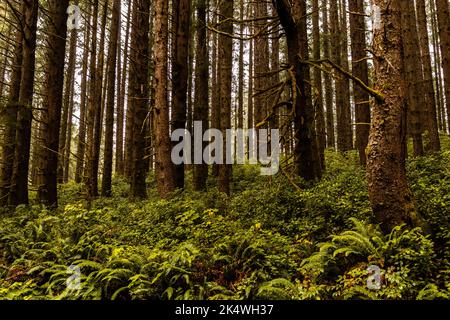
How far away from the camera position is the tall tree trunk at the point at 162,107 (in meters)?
9.88

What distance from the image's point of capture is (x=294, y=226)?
665 cm

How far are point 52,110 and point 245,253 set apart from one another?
8406 millimetres

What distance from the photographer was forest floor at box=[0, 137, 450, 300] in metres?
4.48

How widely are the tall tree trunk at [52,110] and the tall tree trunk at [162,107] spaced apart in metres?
3.35

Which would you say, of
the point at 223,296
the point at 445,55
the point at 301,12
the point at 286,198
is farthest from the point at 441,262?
the point at 445,55

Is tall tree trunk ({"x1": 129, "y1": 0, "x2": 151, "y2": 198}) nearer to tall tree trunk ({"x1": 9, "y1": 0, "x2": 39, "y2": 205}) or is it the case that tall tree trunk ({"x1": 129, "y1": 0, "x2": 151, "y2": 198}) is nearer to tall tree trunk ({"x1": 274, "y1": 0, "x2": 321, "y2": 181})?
tall tree trunk ({"x1": 9, "y1": 0, "x2": 39, "y2": 205})

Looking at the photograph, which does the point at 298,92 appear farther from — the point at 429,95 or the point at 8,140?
the point at 8,140

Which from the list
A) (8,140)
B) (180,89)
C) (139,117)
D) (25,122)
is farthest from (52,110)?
(180,89)

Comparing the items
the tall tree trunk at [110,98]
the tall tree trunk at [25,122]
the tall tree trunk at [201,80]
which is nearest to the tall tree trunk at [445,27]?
the tall tree trunk at [201,80]

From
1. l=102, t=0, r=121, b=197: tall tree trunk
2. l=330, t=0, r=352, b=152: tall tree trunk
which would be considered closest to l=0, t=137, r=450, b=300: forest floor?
l=102, t=0, r=121, b=197: tall tree trunk

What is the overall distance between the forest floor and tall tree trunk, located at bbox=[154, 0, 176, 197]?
2.10m

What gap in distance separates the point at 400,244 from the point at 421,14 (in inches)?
559

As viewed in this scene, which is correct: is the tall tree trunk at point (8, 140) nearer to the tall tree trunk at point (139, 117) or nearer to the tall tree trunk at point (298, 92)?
the tall tree trunk at point (139, 117)

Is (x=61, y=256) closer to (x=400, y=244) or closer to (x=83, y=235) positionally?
(x=83, y=235)
